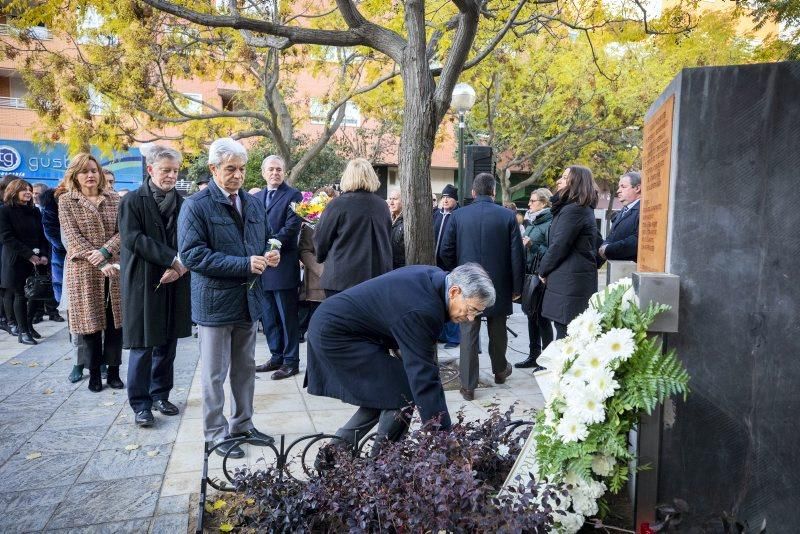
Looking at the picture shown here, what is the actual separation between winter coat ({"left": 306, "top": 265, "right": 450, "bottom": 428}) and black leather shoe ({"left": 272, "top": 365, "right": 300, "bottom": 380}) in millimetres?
2718

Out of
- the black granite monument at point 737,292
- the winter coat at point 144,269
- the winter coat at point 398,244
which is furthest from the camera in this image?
the winter coat at point 398,244

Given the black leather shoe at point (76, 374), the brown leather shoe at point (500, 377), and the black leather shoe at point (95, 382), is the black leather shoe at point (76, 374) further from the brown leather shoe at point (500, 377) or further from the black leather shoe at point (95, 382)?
the brown leather shoe at point (500, 377)

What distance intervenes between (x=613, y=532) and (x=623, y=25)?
6.59 metres

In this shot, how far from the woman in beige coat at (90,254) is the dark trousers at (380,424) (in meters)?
2.88

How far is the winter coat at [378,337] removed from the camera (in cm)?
315

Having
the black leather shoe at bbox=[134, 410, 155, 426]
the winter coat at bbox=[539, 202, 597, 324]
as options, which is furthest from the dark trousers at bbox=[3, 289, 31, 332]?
the winter coat at bbox=[539, 202, 597, 324]

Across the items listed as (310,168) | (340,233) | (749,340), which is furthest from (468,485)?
(310,168)

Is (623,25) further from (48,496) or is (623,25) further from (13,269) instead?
(13,269)

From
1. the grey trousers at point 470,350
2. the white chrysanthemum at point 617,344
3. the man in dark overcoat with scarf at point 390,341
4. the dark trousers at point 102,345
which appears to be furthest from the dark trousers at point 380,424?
the dark trousers at point 102,345

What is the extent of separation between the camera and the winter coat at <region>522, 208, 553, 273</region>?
23.0 ft

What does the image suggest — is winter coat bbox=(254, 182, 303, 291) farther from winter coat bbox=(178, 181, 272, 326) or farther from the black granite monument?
the black granite monument

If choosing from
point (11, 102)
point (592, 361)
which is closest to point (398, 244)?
point (592, 361)

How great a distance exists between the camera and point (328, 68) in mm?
15297

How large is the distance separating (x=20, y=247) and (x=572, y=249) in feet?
22.0
